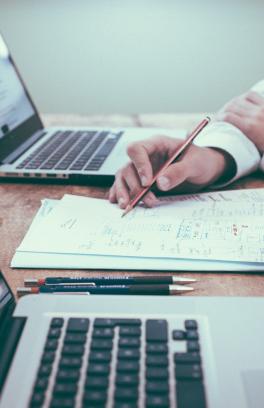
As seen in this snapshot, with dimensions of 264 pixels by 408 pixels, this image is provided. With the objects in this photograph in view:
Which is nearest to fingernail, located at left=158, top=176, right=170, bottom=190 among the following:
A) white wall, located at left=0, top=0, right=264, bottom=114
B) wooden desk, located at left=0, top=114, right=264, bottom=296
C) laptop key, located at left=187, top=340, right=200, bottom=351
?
wooden desk, located at left=0, top=114, right=264, bottom=296

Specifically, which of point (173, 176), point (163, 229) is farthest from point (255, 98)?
point (163, 229)

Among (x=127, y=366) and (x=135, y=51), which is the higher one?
(x=127, y=366)

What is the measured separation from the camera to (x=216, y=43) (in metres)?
1.91

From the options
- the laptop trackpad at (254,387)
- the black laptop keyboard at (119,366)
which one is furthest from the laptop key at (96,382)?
the laptop trackpad at (254,387)

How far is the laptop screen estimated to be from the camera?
859 millimetres

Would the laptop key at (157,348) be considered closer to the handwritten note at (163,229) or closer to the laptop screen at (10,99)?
the handwritten note at (163,229)

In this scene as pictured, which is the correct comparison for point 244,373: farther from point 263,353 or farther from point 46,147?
point 46,147

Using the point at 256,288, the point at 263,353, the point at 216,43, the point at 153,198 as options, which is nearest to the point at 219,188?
the point at 153,198

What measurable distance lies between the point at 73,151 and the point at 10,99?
0.20m

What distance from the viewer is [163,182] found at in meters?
0.63

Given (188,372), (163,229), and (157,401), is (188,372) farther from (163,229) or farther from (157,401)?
(163,229)

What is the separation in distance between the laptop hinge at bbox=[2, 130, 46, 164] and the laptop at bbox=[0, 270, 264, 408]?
0.42 meters

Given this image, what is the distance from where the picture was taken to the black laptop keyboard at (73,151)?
0.76 metres

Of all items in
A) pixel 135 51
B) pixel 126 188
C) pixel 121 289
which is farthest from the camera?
pixel 135 51
